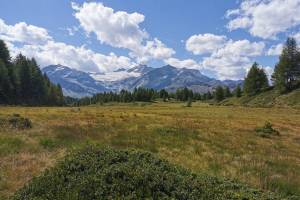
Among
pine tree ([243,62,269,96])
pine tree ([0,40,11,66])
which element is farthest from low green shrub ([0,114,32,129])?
pine tree ([243,62,269,96])

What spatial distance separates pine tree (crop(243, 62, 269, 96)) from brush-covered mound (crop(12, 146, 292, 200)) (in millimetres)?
99415

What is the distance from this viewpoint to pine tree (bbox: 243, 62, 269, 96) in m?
104

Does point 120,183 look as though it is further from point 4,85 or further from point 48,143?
point 4,85

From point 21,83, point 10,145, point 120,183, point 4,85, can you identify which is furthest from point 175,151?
point 21,83

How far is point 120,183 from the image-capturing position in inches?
301

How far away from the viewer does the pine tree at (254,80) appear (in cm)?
10400

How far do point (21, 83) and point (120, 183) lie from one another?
309 ft

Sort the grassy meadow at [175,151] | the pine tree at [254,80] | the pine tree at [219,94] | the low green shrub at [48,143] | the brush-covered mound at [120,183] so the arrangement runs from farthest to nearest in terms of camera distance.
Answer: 1. the pine tree at [219,94]
2. the pine tree at [254,80]
3. the low green shrub at [48,143]
4. the grassy meadow at [175,151]
5. the brush-covered mound at [120,183]

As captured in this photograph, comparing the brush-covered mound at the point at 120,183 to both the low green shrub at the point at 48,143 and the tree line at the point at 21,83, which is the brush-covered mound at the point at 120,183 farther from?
the tree line at the point at 21,83

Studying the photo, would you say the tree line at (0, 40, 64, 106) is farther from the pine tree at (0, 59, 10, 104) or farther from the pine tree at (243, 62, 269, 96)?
the pine tree at (243, 62, 269, 96)

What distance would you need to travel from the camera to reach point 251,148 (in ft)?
69.5

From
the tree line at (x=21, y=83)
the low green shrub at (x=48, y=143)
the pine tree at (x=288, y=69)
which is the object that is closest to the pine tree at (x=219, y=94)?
the pine tree at (x=288, y=69)

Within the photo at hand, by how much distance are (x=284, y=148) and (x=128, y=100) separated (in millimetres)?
131508

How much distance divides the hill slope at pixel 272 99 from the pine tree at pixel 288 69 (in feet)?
11.1
